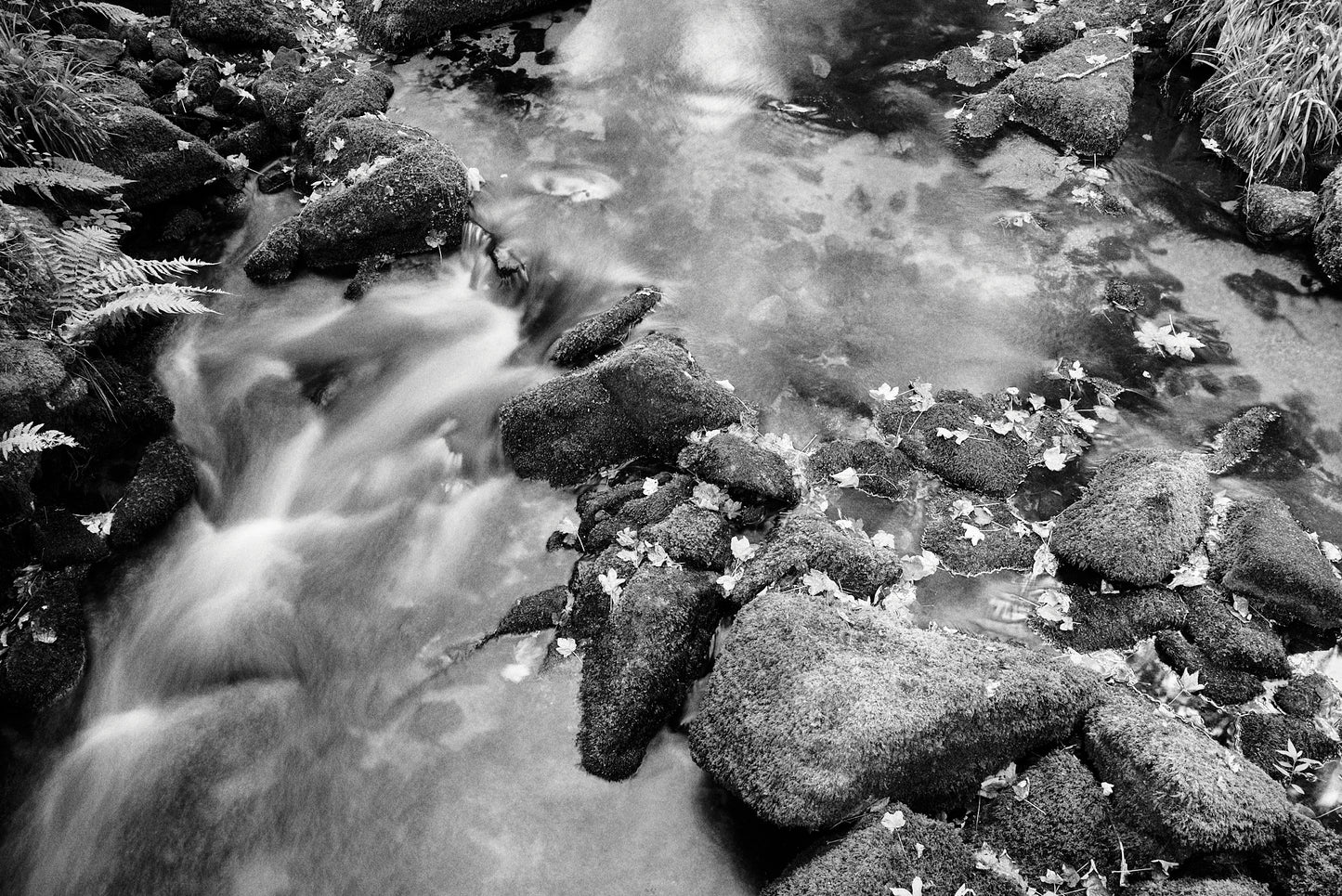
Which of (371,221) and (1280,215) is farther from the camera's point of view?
(371,221)

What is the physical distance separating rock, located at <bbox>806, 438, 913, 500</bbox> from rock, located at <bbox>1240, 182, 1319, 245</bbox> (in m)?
5.05

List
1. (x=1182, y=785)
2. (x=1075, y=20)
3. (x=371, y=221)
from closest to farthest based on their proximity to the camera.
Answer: (x=1182, y=785) → (x=371, y=221) → (x=1075, y=20)

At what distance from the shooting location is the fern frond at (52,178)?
23.1 feet

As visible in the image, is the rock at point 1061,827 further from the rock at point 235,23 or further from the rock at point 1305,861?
the rock at point 235,23

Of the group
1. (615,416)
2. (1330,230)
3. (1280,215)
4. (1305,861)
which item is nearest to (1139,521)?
(1305,861)

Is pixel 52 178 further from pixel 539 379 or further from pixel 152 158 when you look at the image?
pixel 539 379

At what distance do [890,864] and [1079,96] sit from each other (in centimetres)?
886

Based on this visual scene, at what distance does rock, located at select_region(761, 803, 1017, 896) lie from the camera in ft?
14.0

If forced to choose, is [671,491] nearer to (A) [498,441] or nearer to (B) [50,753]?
(A) [498,441]

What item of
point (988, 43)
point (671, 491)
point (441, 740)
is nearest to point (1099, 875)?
point (671, 491)

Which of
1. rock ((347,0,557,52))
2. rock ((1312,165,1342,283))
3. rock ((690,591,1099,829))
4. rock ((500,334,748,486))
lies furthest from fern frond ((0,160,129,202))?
rock ((1312,165,1342,283))

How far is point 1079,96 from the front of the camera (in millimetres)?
9461

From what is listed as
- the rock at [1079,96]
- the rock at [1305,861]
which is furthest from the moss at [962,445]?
the rock at [1079,96]

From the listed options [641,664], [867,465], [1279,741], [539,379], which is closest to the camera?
[1279,741]
